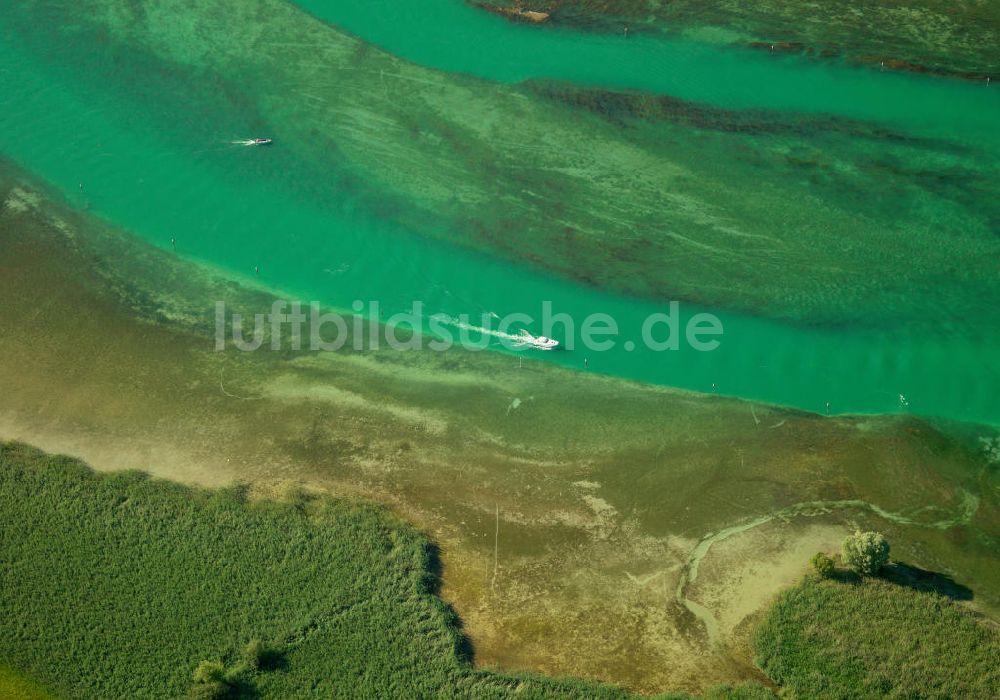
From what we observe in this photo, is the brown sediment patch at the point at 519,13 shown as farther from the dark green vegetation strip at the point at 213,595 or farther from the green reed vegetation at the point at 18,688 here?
the green reed vegetation at the point at 18,688

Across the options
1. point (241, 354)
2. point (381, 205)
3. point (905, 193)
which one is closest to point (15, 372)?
point (241, 354)

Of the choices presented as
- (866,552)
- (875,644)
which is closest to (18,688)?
(875,644)

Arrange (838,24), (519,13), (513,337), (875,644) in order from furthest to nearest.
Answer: (519,13) < (838,24) < (513,337) < (875,644)

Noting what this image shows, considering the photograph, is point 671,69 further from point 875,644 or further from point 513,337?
point 875,644

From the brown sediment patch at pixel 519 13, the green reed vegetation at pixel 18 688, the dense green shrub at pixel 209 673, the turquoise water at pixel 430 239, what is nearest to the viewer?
the dense green shrub at pixel 209 673

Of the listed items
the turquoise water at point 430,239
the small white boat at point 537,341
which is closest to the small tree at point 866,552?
the turquoise water at point 430,239

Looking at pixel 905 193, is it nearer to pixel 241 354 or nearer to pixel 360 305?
pixel 360 305

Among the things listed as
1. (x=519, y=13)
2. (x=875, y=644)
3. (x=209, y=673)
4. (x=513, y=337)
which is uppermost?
(x=519, y=13)
